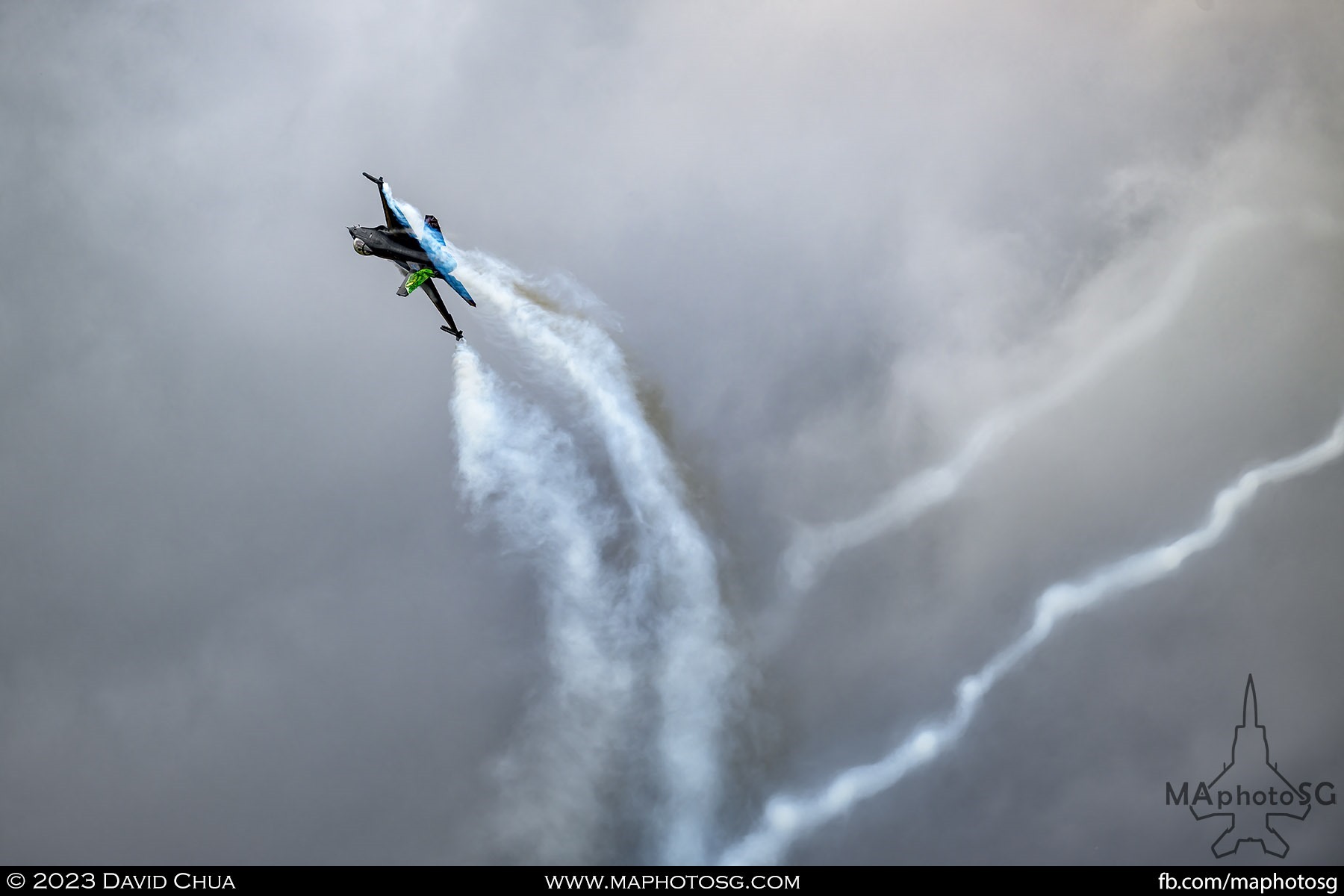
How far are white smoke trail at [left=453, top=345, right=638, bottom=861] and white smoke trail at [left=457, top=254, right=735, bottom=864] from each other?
81.4 inches

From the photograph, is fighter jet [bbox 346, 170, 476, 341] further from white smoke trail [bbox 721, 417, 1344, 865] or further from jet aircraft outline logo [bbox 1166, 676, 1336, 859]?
jet aircraft outline logo [bbox 1166, 676, 1336, 859]

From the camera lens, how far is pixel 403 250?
5181cm

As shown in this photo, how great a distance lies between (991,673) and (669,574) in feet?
94.3

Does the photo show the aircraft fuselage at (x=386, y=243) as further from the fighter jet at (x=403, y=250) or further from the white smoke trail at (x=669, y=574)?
the white smoke trail at (x=669, y=574)

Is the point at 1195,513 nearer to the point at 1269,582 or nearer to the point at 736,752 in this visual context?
the point at 1269,582

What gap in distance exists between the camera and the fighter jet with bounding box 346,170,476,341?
5141 centimetres

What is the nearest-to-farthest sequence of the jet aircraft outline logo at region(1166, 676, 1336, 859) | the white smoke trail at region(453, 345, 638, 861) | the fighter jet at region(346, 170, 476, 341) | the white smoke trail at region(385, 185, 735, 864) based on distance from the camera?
1. the fighter jet at region(346, 170, 476, 341)
2. the white smoke trail at region(385, 185, 735, 864)
3. the white smoke trail at region(453, 345, 638, 861)
4. the jet aircraft outline logo at region(1166, 676, 1336, 859)

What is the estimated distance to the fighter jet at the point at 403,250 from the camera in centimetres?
5141

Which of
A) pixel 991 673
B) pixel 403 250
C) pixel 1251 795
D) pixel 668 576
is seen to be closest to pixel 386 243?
pixel 403 250

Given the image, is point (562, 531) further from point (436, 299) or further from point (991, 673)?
point (991, 673)

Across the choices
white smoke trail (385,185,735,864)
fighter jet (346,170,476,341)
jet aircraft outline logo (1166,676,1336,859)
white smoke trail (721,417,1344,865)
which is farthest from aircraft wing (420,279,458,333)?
jet aircraft outline logo (1166,676,1336,859)

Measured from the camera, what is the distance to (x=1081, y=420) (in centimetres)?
8731

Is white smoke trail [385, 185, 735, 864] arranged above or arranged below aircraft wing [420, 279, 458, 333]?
below

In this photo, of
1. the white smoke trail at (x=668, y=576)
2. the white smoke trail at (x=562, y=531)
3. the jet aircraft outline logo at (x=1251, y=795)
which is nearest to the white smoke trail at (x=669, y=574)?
the white smoke trail at (x=668, y=576)
